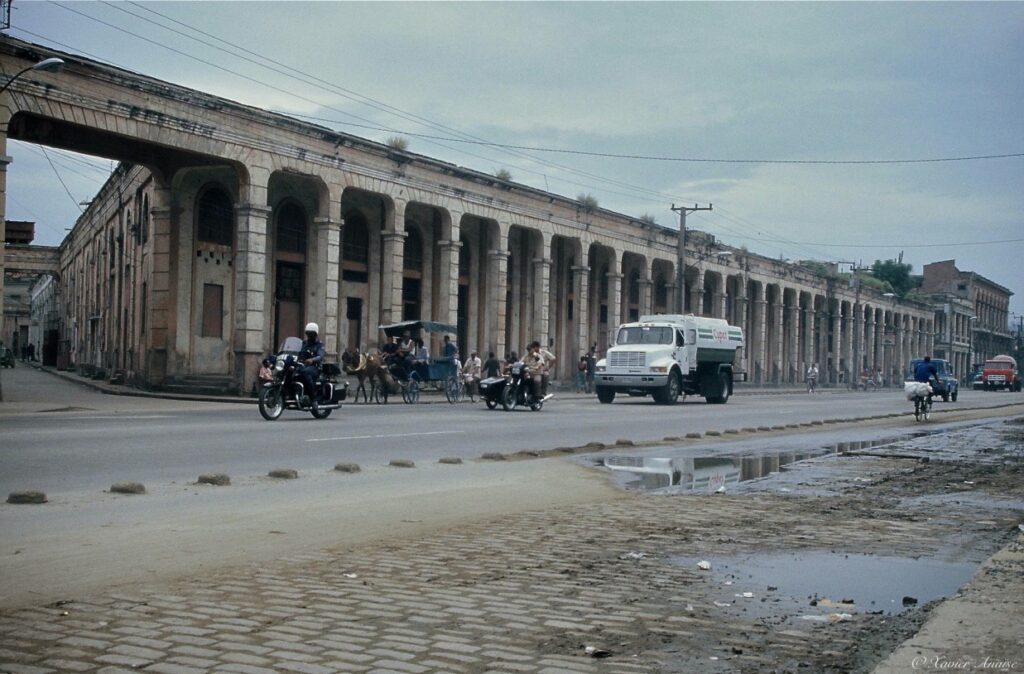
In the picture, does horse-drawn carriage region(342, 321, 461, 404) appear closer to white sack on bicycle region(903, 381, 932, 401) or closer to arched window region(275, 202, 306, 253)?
arched window region(275, 202, 306, 253)

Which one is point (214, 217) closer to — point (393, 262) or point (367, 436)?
point (393, 262)

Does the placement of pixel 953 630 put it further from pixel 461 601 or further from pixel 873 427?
pixel 873 427

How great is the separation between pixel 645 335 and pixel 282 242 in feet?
44.6

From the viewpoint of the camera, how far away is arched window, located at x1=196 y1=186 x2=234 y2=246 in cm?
3450

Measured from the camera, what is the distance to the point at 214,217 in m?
34.9

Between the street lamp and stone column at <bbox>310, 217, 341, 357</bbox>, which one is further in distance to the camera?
stone column at <bbox>310, 217, 341, 357</bbox>

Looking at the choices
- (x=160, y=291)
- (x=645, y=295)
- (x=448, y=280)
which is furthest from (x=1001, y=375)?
(x=160, y=291)

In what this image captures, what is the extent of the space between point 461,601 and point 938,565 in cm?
348

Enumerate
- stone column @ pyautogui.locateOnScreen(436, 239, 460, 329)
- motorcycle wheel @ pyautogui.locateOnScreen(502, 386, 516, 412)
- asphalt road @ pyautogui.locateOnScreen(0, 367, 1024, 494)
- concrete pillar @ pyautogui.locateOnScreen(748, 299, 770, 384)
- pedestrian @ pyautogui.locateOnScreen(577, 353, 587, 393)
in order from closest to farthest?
asphalt road @ pyautogui.locateOnScreen(0, 367, 1024, 494) < motorcycle wheel @ pyautogui.locateOnScreen(502, 386, 516, 412) < stone column @ pyautogui.locateOnScreen(436, 239, 460, 329) < pedestrian @ pyautogui.locateOnScreen(577, 353, 587, 393) < concrete pillar @ pyautogui.locateOnScreen(748, 299, 770, 384)

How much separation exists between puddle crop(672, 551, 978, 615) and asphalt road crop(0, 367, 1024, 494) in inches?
259

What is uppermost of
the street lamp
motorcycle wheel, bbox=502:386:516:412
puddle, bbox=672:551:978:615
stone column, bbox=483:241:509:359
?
the street lamp

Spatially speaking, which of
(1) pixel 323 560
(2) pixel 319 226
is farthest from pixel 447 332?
(1) pixel 323 560

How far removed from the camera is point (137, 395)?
31.8 m

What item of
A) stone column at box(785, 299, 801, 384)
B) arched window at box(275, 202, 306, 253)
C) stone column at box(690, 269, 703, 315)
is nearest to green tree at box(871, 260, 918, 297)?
stone column at box(785, 299, 801, 384)
